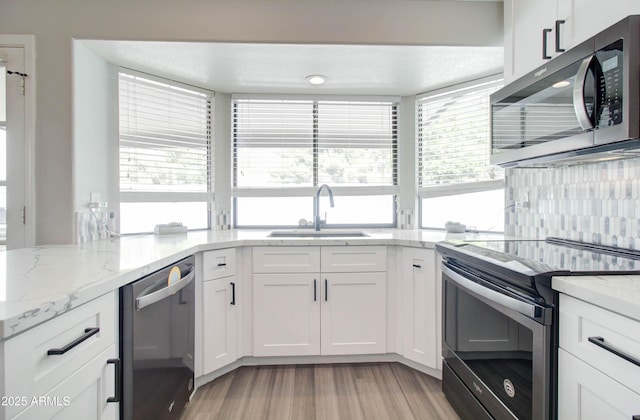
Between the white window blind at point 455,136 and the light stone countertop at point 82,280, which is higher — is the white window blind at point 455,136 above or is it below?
above

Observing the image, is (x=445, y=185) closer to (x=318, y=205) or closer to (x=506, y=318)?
(x=318, y=205)

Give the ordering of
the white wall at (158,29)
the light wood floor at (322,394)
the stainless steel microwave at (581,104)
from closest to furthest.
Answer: the stainless steel microwave at (581,104) < the light wood floor at (322,394) < the white wall at (158,29)

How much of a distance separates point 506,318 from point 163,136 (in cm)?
250

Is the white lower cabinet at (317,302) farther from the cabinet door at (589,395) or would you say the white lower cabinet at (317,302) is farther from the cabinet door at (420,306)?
the cabinet door at (589,395)

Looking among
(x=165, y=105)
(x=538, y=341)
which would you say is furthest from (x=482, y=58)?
(x=165, y=105)

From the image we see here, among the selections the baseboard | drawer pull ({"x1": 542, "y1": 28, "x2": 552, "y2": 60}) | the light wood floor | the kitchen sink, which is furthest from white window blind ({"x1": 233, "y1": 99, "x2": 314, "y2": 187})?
drawer pull ({"x1": 542, "y1": 28, "x2": 552, "y2": 60})

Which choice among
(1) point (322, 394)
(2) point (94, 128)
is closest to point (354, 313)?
(1) point (322, 394)

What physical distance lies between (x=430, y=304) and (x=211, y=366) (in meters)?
1.43

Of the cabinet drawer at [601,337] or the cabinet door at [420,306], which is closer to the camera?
the cabinet drawer at [601,337]

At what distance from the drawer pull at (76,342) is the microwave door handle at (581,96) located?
1731mm

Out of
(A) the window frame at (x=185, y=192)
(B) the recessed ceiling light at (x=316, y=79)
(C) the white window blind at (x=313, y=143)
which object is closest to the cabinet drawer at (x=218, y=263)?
(A) the window frame at (x=185, y=192)

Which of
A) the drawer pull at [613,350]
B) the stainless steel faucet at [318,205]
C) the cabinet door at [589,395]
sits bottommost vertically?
the cabinet door at [589,395]

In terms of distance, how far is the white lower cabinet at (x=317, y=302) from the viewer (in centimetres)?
216

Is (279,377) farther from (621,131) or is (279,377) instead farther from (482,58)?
(482,58)
